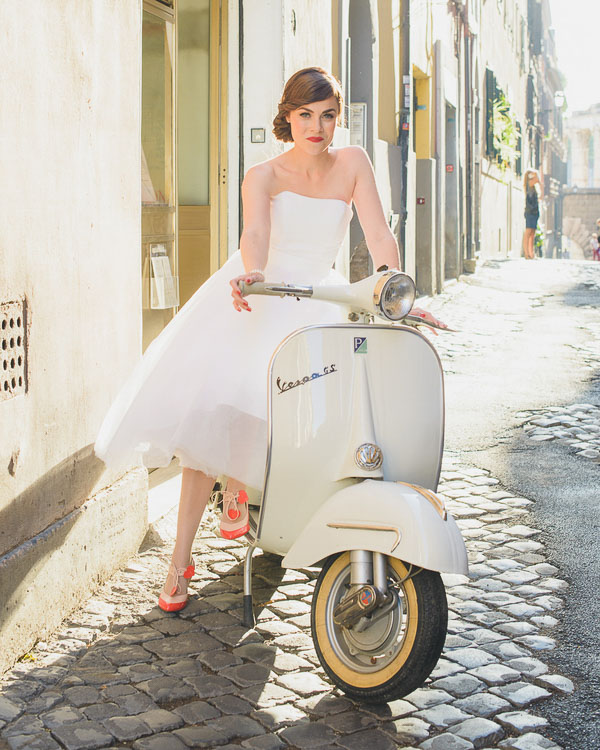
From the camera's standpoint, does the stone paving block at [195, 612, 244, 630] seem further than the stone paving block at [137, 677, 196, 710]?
Yes

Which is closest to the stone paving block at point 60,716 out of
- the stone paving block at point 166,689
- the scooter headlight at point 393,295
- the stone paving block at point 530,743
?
the stone paving block at point 166,689

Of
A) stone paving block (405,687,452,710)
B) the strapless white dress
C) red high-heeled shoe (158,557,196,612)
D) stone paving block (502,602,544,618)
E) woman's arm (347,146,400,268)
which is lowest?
stone paving block (405,687,452,710)

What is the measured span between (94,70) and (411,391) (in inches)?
70.1

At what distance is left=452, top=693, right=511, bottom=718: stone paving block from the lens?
119 inches

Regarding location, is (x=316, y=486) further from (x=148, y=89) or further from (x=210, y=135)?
(x=210, y=135)

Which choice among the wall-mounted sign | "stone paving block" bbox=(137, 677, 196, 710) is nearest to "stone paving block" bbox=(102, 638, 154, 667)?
"stone paving block" bbox=(137, 677, 196, 710)

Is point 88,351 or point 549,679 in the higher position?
point 88,351

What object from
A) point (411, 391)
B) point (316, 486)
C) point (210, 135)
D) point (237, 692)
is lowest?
point (237, 692)

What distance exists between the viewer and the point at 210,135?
6.84m

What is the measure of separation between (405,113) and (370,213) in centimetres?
964

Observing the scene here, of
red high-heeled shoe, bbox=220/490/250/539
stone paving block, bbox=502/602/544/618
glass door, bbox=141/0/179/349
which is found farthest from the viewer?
glass door, bbox=141/0/179/349

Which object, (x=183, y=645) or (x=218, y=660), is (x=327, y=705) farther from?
(x=183, y=645)

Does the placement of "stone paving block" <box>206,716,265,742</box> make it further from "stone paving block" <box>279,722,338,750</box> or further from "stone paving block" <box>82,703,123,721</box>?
"stone paving block" <box>82,703,123,721</box>

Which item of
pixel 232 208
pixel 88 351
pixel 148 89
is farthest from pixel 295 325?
pixel 232 208
